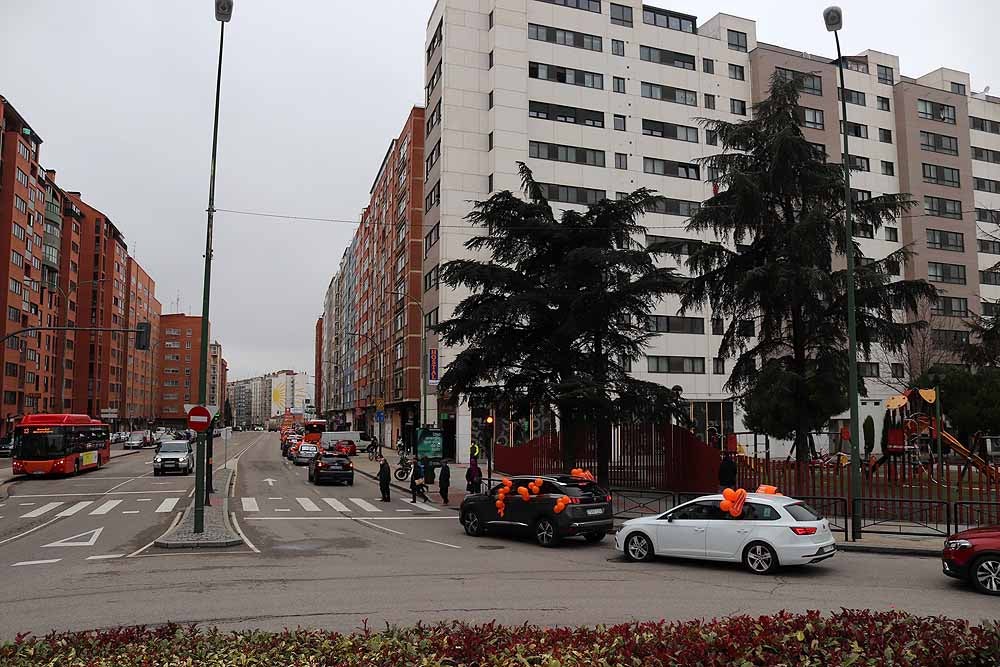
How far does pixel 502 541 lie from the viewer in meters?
17.9

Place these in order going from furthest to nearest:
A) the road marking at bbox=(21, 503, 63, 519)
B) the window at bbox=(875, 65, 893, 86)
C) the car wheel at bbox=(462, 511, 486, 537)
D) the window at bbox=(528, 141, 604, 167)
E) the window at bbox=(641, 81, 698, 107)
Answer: the window at bbox=(875, 65, 893, 86)
the window at bbox=(641, 81, 698, 107)
the window at bbox=(528, 141, 604, 167)
the road marking at bbox=(21, 503, 63, 519)
the car wheel at bbox=(462, 511, 486, 537)

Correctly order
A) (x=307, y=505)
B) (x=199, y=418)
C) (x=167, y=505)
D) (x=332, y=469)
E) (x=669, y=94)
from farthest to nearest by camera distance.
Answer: (x=669, y=94)
(x=332, y=469)
(x=307, y=505)
(x=167, y=505)
(x=199, y=418)

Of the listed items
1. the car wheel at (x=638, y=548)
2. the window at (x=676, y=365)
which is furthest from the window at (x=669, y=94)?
the car wheel at (x=638, y=548)

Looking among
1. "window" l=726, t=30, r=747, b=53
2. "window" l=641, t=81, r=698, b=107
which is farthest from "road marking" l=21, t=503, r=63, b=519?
"window" l=726, t=30, r=747, b=53

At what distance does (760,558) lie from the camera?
43.4ft

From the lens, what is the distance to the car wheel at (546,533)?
54.9 feet

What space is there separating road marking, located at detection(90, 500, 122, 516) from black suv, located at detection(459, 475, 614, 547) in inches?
513

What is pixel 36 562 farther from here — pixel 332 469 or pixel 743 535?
pixel 332 469

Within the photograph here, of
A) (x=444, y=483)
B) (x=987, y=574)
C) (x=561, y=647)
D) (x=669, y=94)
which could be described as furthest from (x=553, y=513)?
(x=669, y=94)

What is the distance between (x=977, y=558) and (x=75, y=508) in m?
24.8

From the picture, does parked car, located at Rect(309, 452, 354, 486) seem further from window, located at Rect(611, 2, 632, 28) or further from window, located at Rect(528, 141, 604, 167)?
window, located at Rect(611, 2, 632, 28)

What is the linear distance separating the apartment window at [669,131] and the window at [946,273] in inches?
859

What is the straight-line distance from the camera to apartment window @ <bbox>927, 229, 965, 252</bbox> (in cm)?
6091

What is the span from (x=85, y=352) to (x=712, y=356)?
8133cm
